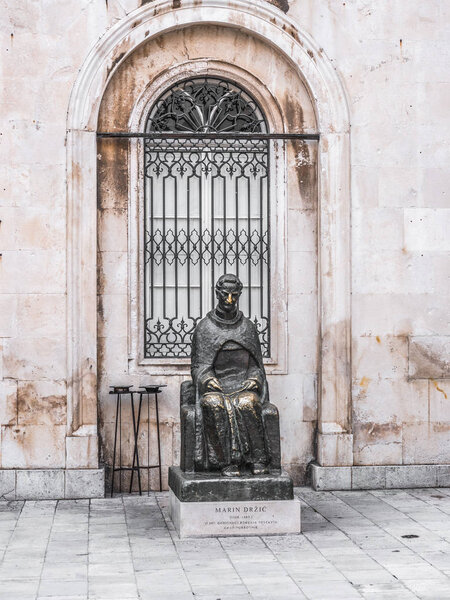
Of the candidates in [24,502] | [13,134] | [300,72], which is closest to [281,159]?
[300,72]

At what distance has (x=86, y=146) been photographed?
38.9ft

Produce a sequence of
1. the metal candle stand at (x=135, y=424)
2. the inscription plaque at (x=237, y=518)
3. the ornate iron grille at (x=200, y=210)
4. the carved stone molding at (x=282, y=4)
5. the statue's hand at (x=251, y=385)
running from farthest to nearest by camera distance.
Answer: the ornate iron grille at (x=200, y=210) < the carved stone molding at (x=282, y=4) < the metal candle stand at (x=135, y=424) < the statue's hand at (x=251, y=385) < the inscription plaque at (x=237, y=518)

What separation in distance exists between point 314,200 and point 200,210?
140 cm

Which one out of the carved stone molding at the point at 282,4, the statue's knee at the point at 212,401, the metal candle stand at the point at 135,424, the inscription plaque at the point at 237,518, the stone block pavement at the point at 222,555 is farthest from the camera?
the carved stone molding at the point at 282,4

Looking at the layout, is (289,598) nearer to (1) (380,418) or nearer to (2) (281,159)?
(1) (380,418)

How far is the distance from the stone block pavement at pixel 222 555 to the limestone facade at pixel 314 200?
1147mm

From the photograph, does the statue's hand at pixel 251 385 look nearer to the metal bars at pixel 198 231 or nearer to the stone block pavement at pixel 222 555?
the stone block pavement at pixel 222 555

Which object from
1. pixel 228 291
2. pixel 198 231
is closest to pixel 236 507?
pixel 228 291

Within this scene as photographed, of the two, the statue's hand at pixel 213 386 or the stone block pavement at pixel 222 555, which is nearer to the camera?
the stone block pavement at pixel 222 555

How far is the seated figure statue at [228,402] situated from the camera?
32.0ft

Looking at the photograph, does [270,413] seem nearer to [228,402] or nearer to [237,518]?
[228,402]

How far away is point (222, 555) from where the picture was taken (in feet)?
28.9

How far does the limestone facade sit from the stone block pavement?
1147 millimetres

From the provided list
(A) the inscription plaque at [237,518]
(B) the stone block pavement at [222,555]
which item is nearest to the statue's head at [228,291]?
(A) the inscription plaque at [237,518]
